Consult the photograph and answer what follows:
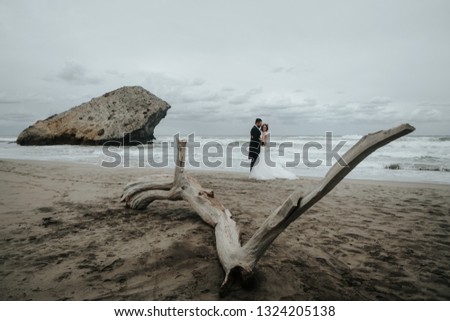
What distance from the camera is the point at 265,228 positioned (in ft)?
8.40

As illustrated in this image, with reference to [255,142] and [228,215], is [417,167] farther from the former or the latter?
[228,215]

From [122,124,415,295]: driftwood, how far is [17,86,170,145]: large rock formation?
19.0 m

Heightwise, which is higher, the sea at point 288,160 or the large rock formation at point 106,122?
the large rock formation at point 106,122

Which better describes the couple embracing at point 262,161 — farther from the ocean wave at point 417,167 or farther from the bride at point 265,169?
the ocean wave at point 417,167

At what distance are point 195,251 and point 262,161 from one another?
6.48 metres

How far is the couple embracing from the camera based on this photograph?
9.49 metres

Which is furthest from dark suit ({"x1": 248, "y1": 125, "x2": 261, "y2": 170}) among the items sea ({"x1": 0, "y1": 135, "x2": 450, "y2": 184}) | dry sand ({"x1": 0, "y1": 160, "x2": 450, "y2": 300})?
dry sand ({"x1": 0, "y1": 160, "x2": 450, "y2": 300})

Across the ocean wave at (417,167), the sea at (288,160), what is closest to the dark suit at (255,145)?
the sea at (288,160)

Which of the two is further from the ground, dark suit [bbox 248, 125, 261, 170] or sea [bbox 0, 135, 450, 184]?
dark suit [bbox 248, 125, 261, 170]

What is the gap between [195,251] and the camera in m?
3.35

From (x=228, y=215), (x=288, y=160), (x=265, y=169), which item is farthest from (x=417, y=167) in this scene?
(x=228, y=215)

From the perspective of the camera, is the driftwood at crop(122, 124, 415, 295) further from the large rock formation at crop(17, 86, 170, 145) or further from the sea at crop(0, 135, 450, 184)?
the large rock formation at crop(17, 86, 170, 145)

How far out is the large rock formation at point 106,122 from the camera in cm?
2223

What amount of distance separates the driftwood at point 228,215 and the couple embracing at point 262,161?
199 inches
